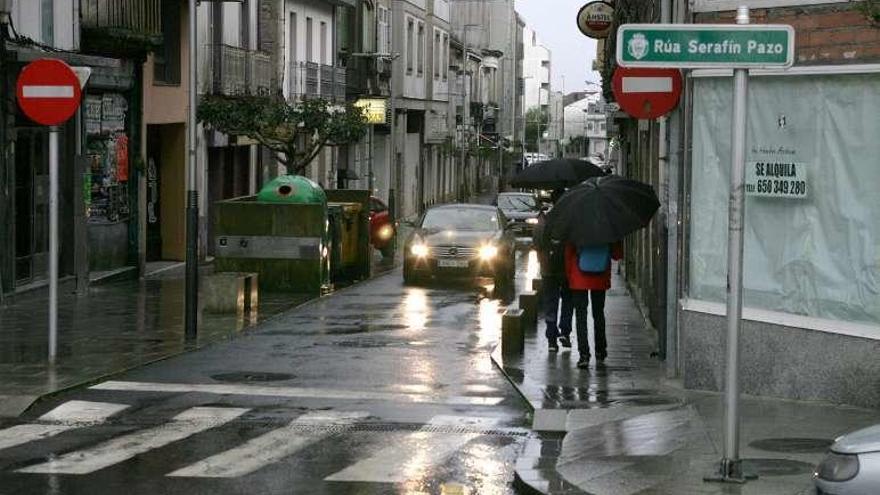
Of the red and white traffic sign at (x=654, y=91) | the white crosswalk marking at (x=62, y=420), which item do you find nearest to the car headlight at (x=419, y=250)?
the red and white traffic sign at (x=654, y=91)

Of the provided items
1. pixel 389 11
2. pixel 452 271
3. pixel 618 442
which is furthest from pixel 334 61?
pixel 618 442

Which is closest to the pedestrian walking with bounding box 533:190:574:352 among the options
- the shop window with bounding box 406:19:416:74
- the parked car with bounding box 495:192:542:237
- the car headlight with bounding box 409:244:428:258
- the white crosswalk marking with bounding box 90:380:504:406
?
the white crosswalk marking with bounding box 90:380:504:406

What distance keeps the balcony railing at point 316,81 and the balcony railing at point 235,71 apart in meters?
2.27

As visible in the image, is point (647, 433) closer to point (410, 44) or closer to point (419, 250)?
point (419, 250)

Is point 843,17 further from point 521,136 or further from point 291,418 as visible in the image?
point 521,136

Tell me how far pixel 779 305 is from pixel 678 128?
2.21m

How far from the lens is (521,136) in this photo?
13250 centimetres

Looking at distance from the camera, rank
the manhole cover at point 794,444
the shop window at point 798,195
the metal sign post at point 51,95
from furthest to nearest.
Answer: the metal sign post at point 51,95 → the shop window at point 798,195 → the manhole cover at point 794,444

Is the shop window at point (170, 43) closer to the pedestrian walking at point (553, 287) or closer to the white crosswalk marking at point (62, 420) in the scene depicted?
the pedestrian walking at point (553, 287)

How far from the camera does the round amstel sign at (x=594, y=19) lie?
35.1m

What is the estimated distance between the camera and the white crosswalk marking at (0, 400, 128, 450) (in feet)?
40.9

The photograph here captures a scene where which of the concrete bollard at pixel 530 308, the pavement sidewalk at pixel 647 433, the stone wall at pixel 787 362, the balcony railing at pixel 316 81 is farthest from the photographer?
the balcony railing at pixel 316 81

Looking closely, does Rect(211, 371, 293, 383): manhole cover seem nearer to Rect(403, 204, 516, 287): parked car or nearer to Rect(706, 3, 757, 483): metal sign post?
Rect(706, 3, 757, 483): metal sign post

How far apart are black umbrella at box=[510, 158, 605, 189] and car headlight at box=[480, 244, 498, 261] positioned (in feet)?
29.1
